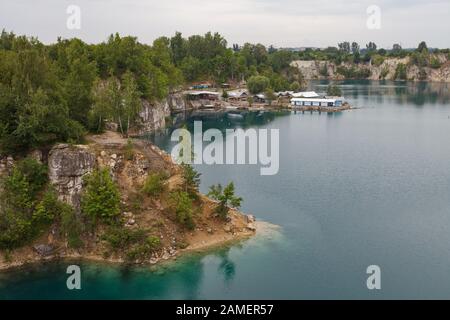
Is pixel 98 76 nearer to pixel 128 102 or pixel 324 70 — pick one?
pixel 128 102

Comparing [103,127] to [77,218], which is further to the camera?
[103,127]

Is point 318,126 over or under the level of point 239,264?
over

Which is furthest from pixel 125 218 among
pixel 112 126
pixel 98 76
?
pixel 98 76

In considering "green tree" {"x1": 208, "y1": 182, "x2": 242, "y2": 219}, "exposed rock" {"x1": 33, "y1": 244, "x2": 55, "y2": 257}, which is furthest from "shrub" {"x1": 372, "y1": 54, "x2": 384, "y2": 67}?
"exposed rock" {"x1": 33, "y1": 244, "x2": 55, "y2": 257}

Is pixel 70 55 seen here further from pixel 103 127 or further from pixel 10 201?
pixel 10 201

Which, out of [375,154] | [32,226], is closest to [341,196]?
[375,154]

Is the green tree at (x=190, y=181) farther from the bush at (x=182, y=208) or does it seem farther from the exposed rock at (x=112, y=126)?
the exposed rock at (x=112, y=126)

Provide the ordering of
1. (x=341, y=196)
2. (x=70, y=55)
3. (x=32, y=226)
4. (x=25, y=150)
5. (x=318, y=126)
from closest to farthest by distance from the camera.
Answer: (x=32, y=226), (x=25, y=150), (x=341, y=196), (x=70, y=55), (x=318, y=126)

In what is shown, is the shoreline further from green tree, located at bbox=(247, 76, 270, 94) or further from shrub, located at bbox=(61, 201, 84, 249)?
green tree, located at bbox=(247, 76, 270, 94)
